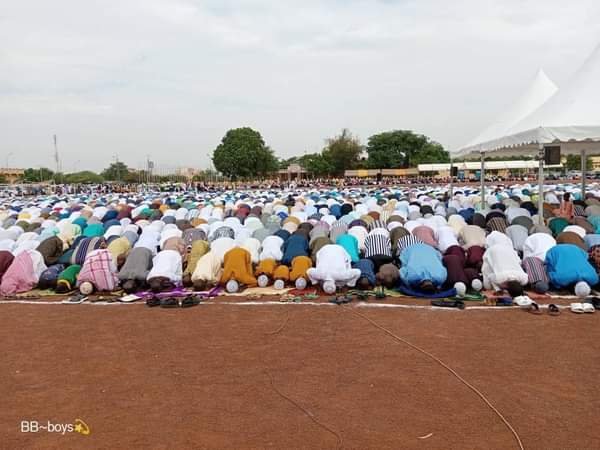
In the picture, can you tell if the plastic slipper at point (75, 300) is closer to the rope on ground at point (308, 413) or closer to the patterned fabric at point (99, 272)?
the patterned fabric at point (99, 272)

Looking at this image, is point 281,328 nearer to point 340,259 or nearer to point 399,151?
point 340,259

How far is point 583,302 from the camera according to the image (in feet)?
22.9

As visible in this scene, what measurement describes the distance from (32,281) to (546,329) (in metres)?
8.54

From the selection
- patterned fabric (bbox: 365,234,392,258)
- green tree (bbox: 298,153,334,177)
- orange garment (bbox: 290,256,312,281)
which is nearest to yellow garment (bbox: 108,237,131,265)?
orange garment (bbox: 290,256,312,281)

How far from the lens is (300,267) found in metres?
8.77

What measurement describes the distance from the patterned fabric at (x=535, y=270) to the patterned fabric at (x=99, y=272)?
22.7ft

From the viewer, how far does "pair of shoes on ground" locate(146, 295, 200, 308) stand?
783 centimetres

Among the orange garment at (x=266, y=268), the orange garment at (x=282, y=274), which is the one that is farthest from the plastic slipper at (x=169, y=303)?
the orange garment at (x=282, y=274)

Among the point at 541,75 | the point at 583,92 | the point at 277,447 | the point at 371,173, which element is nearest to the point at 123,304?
the point at 277,447

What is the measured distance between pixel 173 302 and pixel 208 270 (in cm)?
103

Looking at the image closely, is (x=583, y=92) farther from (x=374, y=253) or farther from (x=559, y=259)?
(x=374, y=253)

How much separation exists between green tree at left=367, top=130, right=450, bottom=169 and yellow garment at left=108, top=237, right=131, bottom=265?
60654 millimetres

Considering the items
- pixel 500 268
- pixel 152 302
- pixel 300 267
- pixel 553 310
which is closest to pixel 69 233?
pixel 152 302

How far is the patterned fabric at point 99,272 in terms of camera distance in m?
8.82
